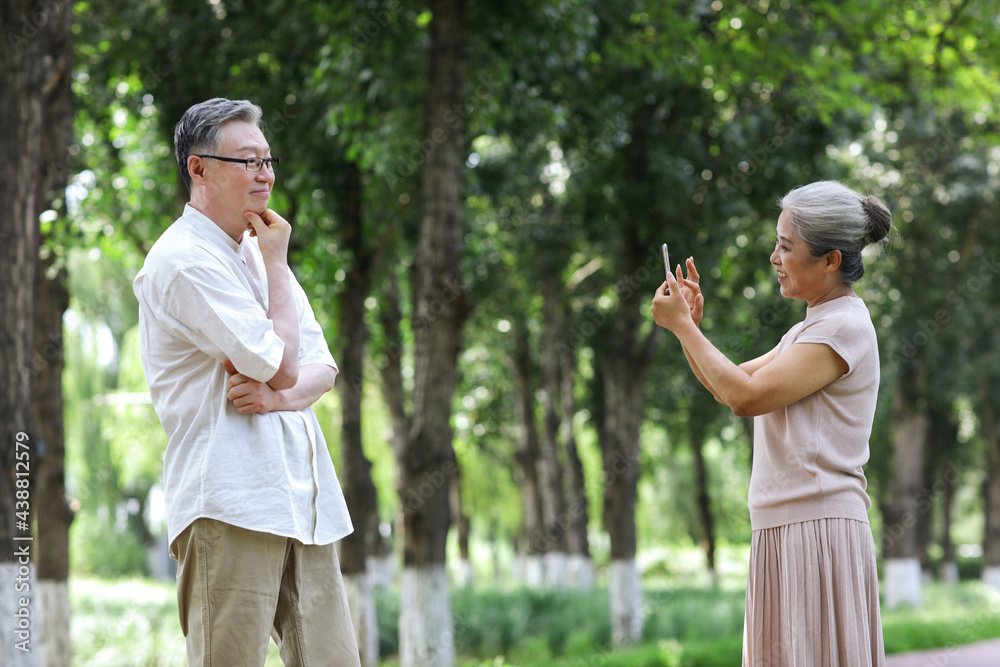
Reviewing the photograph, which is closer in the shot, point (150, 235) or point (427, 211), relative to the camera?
point (427, 211)

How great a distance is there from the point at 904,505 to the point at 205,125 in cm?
1686

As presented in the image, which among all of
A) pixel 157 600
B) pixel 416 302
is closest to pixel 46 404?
pixel 416 302

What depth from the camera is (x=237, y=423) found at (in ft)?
7.77

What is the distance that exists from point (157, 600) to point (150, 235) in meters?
5.23

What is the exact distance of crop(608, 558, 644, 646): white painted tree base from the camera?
11.2m

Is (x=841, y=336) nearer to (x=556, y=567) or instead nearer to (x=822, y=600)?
(x=822, y=600)

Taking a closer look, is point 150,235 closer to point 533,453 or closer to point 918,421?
point 533,453

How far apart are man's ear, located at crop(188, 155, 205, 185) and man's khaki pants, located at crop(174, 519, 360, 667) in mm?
942

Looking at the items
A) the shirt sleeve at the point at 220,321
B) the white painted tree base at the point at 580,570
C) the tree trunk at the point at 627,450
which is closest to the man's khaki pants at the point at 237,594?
the shirt sleeve at the point at 220,321

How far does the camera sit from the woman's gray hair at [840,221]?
2.65 meters

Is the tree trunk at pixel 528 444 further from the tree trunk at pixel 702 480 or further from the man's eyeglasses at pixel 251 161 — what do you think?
the man's eyeglasses at pixel 251 161

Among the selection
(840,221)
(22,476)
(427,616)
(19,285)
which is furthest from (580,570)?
(840,221)

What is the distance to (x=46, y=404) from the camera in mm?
7871

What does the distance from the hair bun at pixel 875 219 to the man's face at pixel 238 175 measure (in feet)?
5.74
